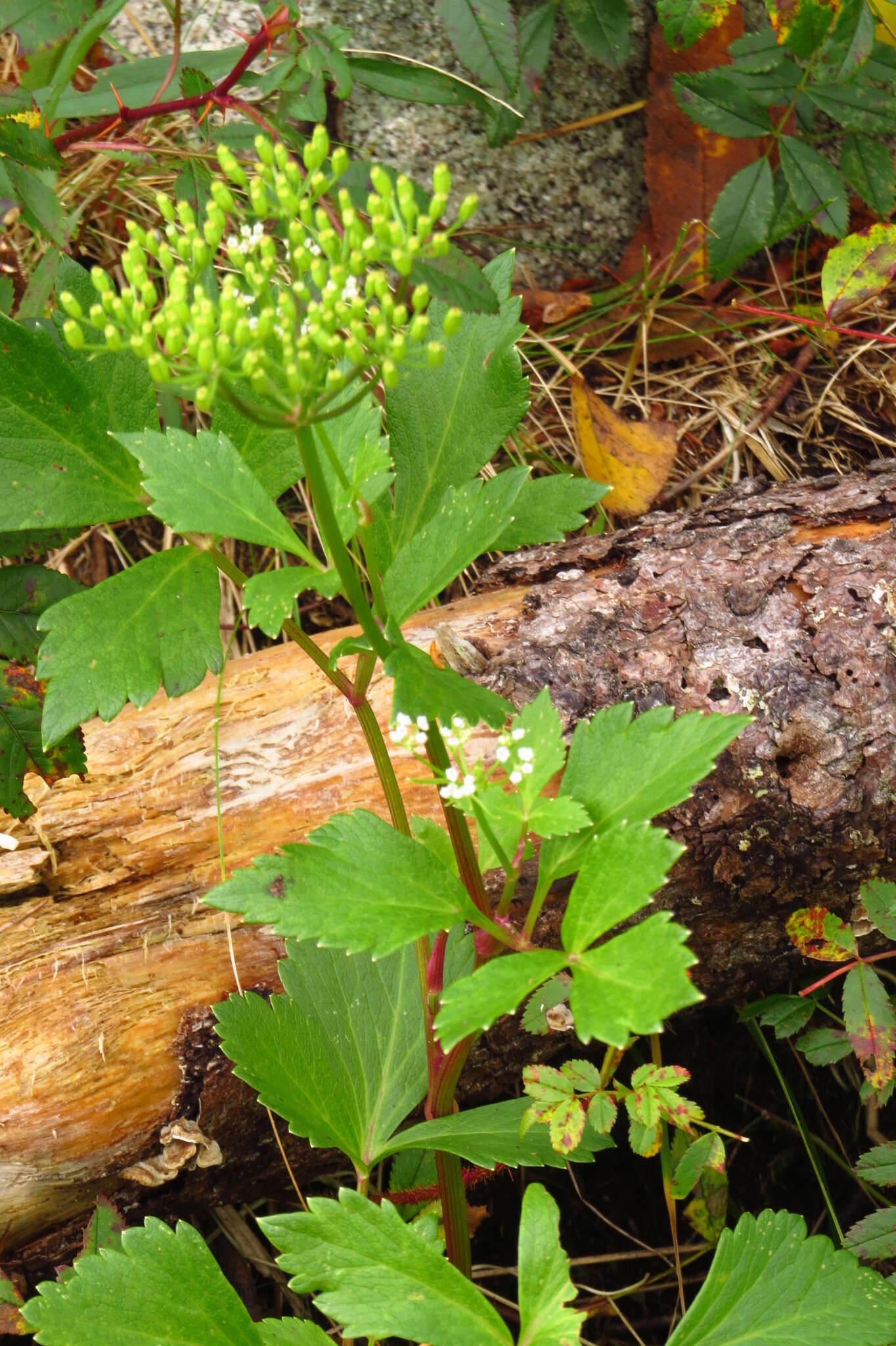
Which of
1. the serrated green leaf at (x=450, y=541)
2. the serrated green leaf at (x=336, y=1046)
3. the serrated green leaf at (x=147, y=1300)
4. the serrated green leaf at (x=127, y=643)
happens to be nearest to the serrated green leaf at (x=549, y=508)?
the serrated green leaf at (x=450, y=541)

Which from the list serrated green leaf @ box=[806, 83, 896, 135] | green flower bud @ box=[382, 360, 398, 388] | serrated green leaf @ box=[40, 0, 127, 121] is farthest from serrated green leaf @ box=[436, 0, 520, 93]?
green flower bud @ box=[382, 360, 398, 388]

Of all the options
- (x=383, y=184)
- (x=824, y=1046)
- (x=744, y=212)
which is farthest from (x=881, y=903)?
(x=744, y=212)

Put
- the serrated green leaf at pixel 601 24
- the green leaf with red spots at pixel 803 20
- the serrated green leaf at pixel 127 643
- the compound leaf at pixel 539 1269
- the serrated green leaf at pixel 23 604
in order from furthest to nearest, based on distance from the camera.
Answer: the serrated green leaf at pixel 601 24, the green leaf with red spots at pixel 803 20, the serrated green leaf at pixel 23 604, the serrated green leaf at pixel 127 643, the compound leaf at pixel 539 1269

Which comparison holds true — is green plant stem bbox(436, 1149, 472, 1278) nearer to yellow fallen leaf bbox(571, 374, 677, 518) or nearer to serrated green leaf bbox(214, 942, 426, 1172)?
serrated green leaf bbox(214, 942, 426, 1172)

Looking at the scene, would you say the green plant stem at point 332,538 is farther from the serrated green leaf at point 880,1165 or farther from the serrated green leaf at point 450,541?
the serrated green leaf at point 880,1165

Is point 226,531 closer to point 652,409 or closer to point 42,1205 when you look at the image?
point 42,1205

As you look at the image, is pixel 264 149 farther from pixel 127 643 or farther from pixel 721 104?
pixel 721 104

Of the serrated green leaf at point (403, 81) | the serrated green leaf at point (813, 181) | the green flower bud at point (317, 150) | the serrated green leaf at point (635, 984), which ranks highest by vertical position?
the serrated green leaf at point (403, 81)
